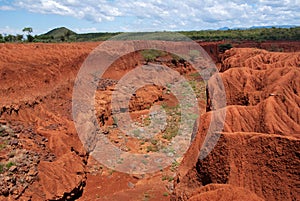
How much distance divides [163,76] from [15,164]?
24209mm

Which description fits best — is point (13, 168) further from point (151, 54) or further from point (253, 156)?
point (151, 54)

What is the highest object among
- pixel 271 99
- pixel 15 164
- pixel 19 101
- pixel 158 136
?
pixel 271 99

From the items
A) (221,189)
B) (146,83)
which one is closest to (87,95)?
(146,83)

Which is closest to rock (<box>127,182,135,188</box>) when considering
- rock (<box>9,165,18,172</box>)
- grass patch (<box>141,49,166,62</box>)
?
rock (<box>9,165,18,172</box>)

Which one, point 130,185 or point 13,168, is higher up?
point 13,168

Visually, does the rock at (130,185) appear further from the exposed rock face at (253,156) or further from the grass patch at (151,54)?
the grass patch at (151,54)

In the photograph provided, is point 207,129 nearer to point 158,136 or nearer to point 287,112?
point 287,112

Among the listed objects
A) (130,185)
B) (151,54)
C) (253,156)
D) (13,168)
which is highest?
(151,54)

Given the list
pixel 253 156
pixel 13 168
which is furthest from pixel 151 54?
pixel 253 156

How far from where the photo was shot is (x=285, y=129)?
10.4m

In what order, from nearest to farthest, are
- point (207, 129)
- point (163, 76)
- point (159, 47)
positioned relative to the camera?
point (207, 129), point (163, 76), point (159, 47)

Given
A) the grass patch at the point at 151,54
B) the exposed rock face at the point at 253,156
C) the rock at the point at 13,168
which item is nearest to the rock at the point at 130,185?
the rock at the point at 13,168

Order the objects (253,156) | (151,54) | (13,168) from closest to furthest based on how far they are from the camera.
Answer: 1. (253,156)
2. (13,168)
3. (151,54)

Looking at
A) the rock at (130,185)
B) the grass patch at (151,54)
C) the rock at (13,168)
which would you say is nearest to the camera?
the rock at (13,168)
